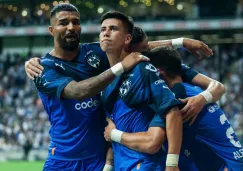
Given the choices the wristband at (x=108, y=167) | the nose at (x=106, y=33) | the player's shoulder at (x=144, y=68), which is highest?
the nose at (x=106, y=33)

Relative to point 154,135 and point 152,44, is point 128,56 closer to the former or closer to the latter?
point 154,135

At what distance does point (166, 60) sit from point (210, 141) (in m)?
0.87

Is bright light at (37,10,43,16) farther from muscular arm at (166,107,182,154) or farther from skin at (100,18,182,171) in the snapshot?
muscular arm at (166,107,182,154)

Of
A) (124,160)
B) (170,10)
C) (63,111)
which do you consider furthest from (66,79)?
(170,10)

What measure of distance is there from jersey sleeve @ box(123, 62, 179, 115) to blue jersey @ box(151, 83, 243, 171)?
15.6 inches

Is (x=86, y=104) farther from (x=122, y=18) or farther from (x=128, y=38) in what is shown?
(x=122, y=18)

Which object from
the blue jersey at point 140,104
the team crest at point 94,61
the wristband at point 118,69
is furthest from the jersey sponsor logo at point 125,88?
the team crest at point 94,61

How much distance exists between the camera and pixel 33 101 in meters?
25.0

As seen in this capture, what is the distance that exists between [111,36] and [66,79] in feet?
2.08

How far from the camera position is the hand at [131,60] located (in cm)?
454

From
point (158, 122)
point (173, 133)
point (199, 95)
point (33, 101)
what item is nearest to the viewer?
point (173, 133)

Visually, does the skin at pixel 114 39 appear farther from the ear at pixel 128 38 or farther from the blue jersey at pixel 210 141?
the blue jersey at pixel 210 141

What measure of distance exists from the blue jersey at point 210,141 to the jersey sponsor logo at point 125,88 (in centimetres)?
48

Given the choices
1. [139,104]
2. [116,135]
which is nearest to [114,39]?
[139,104]
